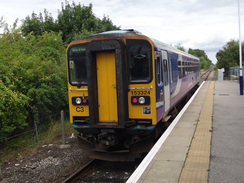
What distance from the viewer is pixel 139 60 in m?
5.98

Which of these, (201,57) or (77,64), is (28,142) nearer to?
(77,64)

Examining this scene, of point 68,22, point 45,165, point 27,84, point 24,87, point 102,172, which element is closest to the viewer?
point 102,172

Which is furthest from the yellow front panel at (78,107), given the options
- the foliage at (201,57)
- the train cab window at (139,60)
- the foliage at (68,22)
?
the foliage at (201,57)

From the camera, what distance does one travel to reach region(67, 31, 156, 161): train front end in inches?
229

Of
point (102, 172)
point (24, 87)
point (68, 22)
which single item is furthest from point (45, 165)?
point (68, 22)

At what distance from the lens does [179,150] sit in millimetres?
5730

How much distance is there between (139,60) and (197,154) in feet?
7.90

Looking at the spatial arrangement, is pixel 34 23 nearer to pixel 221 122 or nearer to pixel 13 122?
pixel 13 122

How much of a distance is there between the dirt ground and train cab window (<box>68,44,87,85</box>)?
7.26 feet

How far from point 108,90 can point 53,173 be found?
Answer: 8.19 ft

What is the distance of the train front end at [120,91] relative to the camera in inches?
229

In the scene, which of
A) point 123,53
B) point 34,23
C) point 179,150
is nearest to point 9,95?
point 123,53

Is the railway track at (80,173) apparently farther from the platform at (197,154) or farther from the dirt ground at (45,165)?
the platform at (197,154)

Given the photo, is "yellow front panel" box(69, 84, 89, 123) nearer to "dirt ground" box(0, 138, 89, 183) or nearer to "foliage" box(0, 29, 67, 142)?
"dirt ground" box(0, 138, 89, 183)
